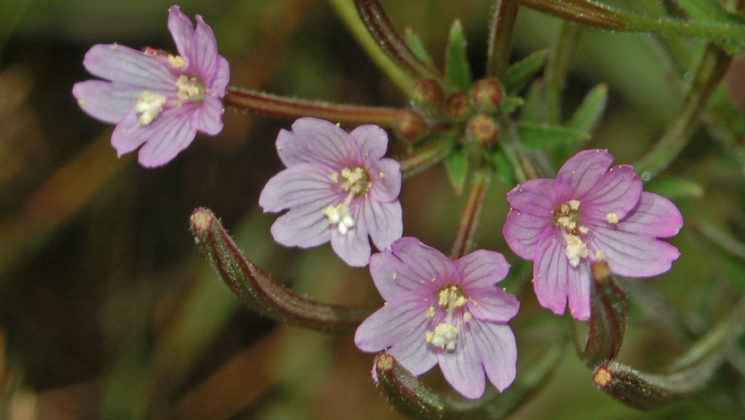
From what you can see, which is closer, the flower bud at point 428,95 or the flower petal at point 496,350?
the flower petal at point 496,350

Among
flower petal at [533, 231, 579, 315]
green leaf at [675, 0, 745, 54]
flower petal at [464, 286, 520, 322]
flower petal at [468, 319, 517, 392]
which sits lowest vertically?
flower petal at [468, 319, 517, 392]

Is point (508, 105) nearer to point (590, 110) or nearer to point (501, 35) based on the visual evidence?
point (501, 35)

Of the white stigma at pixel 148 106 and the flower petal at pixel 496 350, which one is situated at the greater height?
the white stigma at pixel 148 106

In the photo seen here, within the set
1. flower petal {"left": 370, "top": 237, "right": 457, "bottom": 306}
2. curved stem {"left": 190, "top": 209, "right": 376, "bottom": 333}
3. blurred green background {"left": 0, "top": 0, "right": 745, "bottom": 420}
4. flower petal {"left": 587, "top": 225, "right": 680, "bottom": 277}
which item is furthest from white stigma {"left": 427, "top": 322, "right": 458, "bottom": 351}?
blurred green background {"left": 0, "top": 0, "right": 745, "bottom": 420}

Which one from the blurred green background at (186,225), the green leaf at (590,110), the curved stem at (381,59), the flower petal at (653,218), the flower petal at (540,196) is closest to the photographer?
the flower petal at (540,196)

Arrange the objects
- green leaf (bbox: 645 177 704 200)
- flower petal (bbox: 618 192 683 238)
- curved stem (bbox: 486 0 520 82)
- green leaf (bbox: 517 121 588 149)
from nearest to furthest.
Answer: flower petal (bbox: 618 192 683 238), curved stem (bbox: 486 0 520 82), green leaf (bbox: 517 121 588 149), green leaf (bbox: 645 177 704 200)

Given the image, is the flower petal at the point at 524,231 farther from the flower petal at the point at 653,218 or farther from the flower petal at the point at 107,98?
the flower petal at the point at 107,98

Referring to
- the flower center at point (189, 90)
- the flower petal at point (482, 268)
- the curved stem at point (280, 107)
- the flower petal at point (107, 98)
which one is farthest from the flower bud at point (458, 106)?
the flower petal at point (107, 98)

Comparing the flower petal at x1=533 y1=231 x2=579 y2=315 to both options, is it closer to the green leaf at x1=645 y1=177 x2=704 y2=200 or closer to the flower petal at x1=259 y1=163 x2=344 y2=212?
the flower petal at x1=259 y1=163 x2=344 y2=212
